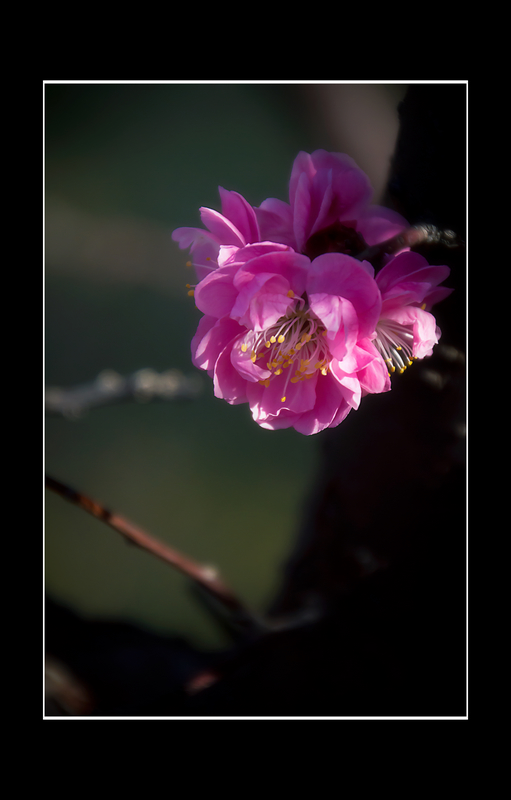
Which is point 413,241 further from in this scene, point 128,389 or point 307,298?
point 128,389

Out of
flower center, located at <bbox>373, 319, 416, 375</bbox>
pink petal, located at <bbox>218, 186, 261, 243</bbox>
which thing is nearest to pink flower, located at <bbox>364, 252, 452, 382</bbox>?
flower center, located at <bbox>373, 319, 416, 375</bbox>

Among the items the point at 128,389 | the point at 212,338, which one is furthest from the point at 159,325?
the point at 212,338

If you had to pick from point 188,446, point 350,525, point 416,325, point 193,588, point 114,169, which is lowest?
point 193,588

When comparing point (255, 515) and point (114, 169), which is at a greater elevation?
point (114, 169)
